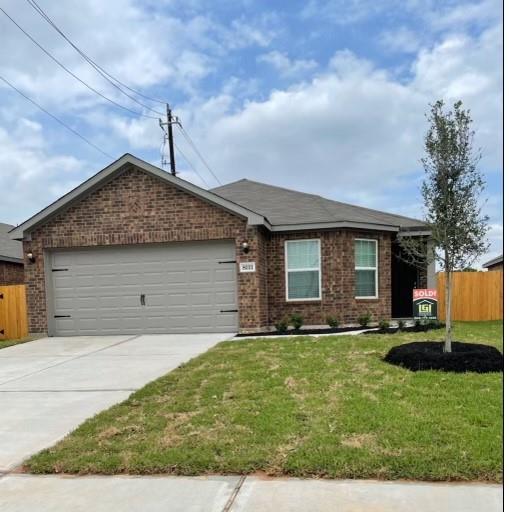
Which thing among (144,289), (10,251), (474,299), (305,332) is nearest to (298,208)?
(305,332)

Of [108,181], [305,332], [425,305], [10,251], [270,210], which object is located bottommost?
[305,332]

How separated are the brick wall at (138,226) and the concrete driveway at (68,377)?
3.70 feet

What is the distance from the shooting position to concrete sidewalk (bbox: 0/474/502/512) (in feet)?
10.1

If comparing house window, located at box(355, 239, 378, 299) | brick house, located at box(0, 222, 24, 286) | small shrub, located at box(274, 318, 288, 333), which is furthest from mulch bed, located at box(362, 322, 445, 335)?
brick house, located at box(0, 222, 24, 286)

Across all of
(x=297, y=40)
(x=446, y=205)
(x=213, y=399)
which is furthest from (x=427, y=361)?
(x=297, y=40)

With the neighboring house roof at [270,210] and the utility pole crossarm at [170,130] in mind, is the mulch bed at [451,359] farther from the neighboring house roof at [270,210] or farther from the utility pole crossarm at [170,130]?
the utility pole crossarm at [170,130]

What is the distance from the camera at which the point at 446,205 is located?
286 inches

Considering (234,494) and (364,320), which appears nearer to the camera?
(234,494)

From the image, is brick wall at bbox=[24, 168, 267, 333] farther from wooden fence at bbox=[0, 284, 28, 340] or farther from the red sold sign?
the red sold sign

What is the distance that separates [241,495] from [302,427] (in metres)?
1.28

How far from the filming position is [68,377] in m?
7.46

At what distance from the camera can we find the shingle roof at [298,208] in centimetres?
1271

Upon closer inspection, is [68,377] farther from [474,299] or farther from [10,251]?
[10,251]

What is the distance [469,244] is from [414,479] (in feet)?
15.7
